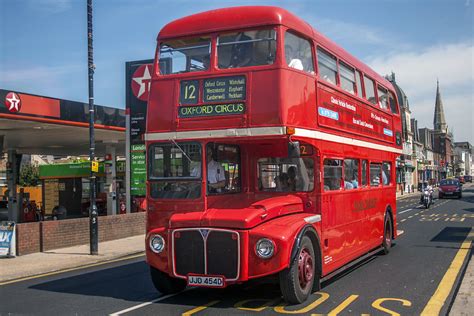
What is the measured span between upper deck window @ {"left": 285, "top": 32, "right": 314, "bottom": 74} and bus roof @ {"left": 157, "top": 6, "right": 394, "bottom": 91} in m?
0.14

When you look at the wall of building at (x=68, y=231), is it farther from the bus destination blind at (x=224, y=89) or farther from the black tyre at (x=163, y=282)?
the bus destination blind at (x=224, y=89)

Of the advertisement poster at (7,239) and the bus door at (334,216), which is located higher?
the bus door at (334,216)

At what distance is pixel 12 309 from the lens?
24.2 feet

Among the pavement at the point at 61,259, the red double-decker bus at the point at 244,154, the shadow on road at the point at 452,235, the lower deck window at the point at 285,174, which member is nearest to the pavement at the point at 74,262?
the pavement at the point at 61,259

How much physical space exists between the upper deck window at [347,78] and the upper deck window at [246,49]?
253 cm

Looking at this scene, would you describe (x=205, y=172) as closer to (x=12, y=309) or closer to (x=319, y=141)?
(x=319, y=141)

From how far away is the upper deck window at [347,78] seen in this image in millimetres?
9594

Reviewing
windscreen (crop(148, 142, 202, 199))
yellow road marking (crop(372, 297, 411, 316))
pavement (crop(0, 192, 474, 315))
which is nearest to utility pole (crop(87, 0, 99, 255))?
pavement (crop(0, 192, 474, 315))

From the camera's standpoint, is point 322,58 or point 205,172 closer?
point 205,172

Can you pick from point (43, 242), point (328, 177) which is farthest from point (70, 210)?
point (328, 177)

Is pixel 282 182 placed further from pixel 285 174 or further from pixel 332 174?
pixel 332 174

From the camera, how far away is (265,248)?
21.8ft

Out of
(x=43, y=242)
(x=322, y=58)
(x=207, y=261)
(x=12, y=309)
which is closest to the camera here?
(x=207, y=261)

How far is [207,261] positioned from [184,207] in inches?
39.5
